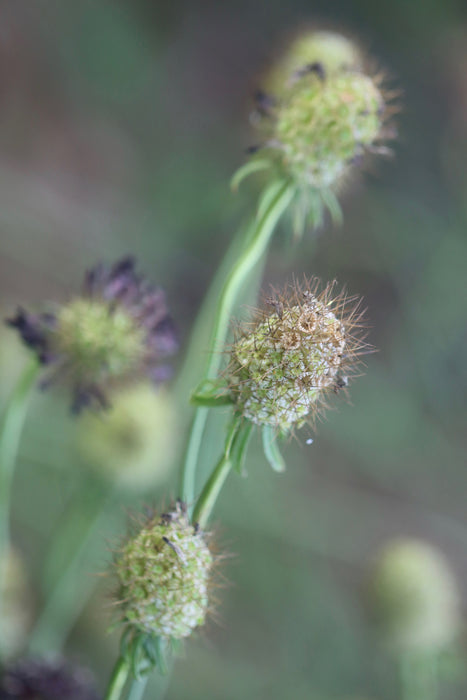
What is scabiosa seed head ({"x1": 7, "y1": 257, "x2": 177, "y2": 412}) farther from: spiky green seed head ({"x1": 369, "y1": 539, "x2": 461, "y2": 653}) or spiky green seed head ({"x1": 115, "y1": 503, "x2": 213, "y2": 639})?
spiky green seed head ({"x1": 369, "y1": 539, "x2": 461, "y2": 653})

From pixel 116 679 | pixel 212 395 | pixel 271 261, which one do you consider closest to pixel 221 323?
pixel 212 395

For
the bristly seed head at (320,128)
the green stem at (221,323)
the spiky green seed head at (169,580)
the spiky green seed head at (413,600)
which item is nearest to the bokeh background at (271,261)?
the spiky green seed head at (413,600)

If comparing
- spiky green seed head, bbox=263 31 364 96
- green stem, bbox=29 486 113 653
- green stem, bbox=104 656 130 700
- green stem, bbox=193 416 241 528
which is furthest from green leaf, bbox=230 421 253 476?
green stem, bbox=29 486 113 653

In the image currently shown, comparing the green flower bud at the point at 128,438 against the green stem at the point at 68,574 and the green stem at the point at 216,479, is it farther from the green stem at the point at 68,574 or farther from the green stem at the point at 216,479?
the green stem at the point at 216,479

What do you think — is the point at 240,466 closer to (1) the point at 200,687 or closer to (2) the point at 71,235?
(1) the point at 200,687

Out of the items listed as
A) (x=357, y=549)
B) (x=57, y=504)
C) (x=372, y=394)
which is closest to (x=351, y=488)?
(x=357, y=549)
